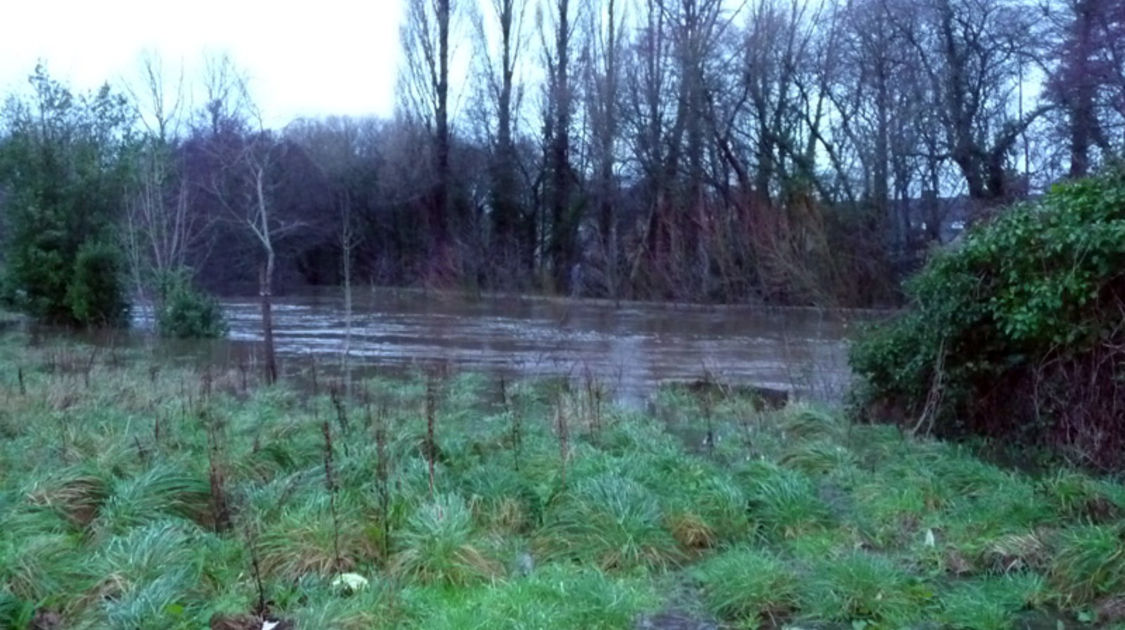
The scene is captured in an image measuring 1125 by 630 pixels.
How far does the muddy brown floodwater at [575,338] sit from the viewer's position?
62.8 feet

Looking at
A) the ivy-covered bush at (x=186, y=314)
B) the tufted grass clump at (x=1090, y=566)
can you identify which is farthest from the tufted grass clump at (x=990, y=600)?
the ivy-covered bush at (x=186, y=314)

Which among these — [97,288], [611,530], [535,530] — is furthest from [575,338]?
[611,530]

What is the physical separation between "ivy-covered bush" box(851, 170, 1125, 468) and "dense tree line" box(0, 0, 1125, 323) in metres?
18.9

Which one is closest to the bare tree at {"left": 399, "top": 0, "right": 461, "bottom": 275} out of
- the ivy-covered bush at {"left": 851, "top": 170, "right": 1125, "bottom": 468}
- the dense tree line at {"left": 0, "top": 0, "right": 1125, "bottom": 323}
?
the dense tree line at {"left": 0, "top": 0, "right": 1125, "bottom": 323}

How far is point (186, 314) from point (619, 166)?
86.5 ft

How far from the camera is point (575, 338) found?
96.5 ft

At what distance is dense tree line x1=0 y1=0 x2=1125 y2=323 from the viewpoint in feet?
Answer: 99.7

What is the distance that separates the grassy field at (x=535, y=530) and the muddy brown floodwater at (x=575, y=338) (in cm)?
570

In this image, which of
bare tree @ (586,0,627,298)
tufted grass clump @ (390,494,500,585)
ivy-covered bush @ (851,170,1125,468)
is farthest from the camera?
bare tree @ (586,0,627,298)

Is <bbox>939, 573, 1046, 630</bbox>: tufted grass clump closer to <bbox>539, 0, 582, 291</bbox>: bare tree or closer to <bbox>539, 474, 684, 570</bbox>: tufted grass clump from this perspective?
<bbox>539, 474, 684, 570</bbox>: tufted grass clump

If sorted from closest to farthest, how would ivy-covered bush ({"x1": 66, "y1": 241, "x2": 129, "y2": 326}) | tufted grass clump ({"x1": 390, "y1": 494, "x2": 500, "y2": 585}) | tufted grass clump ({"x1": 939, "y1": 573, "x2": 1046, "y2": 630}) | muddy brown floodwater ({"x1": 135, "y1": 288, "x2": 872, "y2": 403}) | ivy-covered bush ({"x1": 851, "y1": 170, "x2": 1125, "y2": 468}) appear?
tufted grass clump ({"x1": 939, "y1": 573, "x2": 1046, "y2": 630}) → tufted grass clump ({"x1": 390, "y1": 494, "x2": 500, "y2": 585}) → ivy-covered bush ({"x1": 851, "y1": 170, "x2": 1125, "y2": 468}) → muddy brown floodwater ({"x1": 135, "y1": 288, "x2": 872, "y2": 403}) → ivy-covered bush ({"x1": 66, "y1": 241, "x2": 129, "y2": 326})

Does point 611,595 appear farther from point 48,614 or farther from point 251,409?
point 251,409

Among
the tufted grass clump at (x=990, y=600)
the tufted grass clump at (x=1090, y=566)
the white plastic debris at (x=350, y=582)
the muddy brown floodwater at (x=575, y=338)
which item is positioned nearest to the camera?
the tufted grass clump at (x=990, y=600)

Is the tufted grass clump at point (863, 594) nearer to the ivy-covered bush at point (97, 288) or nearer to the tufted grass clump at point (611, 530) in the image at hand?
the tufted grass clump at point (611, 530)
